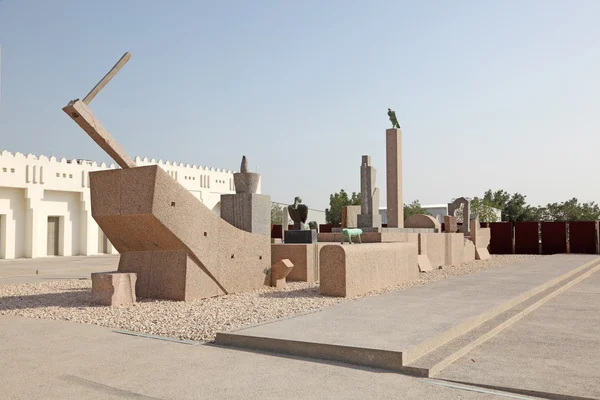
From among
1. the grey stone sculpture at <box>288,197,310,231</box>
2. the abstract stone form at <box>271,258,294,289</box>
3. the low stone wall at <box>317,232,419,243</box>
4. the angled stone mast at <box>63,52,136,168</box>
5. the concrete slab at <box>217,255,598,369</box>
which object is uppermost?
the angled stone mast at <box>63,52,136,168</box>

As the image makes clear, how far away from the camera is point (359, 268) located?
403 inches

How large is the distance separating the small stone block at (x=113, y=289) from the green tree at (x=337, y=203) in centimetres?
5637

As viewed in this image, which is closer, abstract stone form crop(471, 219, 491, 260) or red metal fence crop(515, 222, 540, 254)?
abstract stone form crop(471, 219, 491, 260)

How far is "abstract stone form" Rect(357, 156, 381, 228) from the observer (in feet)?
58.1

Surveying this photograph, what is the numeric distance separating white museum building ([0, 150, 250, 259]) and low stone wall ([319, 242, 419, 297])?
22.1 meters

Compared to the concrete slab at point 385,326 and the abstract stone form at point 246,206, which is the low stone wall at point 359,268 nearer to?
the concrete slab at point 385,326

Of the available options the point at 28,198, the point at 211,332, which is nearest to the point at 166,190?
the point at 211,332

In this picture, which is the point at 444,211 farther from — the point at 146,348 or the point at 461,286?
the point at 146,348

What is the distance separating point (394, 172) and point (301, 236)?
7927 mm

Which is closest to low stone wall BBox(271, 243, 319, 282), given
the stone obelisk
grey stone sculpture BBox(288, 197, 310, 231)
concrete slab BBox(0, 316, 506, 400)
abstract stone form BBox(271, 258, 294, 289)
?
abstract stone form BBox(271, 258, 294, 289)

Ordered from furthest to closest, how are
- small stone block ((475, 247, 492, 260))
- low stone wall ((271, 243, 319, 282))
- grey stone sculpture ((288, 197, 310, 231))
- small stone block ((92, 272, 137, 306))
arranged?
small stone block ((475, 247, 492, 260))
grey stone sculpture ((288, 197, 310, 231))
low stone wall ((271, 243, 319, 282))
small stone block ((92, 272, 137, 306))

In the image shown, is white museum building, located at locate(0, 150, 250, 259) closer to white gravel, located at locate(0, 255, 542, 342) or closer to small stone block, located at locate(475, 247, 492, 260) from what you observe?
white gravel, located at locate(0, 255, 542, 342)

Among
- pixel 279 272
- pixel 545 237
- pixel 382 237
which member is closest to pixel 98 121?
pixel 279 272

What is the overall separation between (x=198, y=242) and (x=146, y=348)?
12.8 feet
